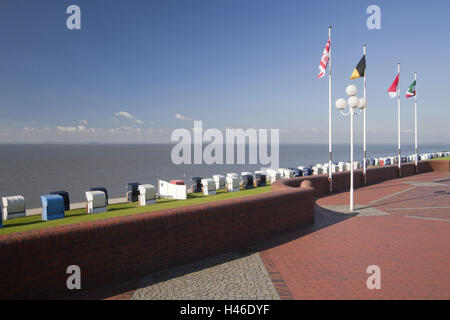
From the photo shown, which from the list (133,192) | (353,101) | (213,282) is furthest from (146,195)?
(353,101)

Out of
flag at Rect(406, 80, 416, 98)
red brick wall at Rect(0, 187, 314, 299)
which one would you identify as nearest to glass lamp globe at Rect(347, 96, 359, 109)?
red brick wall at Rect(0, 187, 314, 299)

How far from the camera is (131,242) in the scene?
221 inches

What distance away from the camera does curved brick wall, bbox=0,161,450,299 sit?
14.9 ft

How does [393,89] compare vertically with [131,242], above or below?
above

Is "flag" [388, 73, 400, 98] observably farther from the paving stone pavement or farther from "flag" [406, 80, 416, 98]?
the paving stone pavement

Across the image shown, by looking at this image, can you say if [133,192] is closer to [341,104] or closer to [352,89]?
[341,104]

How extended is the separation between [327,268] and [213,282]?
2411 mm

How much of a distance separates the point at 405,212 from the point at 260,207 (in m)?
6.83

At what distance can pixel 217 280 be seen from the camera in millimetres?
5594

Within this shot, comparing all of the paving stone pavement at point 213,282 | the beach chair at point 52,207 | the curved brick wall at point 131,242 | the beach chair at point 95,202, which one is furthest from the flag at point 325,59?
the beach chair at point 52,207

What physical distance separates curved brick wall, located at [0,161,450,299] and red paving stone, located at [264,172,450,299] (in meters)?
0.97

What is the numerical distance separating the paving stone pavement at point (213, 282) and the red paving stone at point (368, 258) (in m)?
0.48
